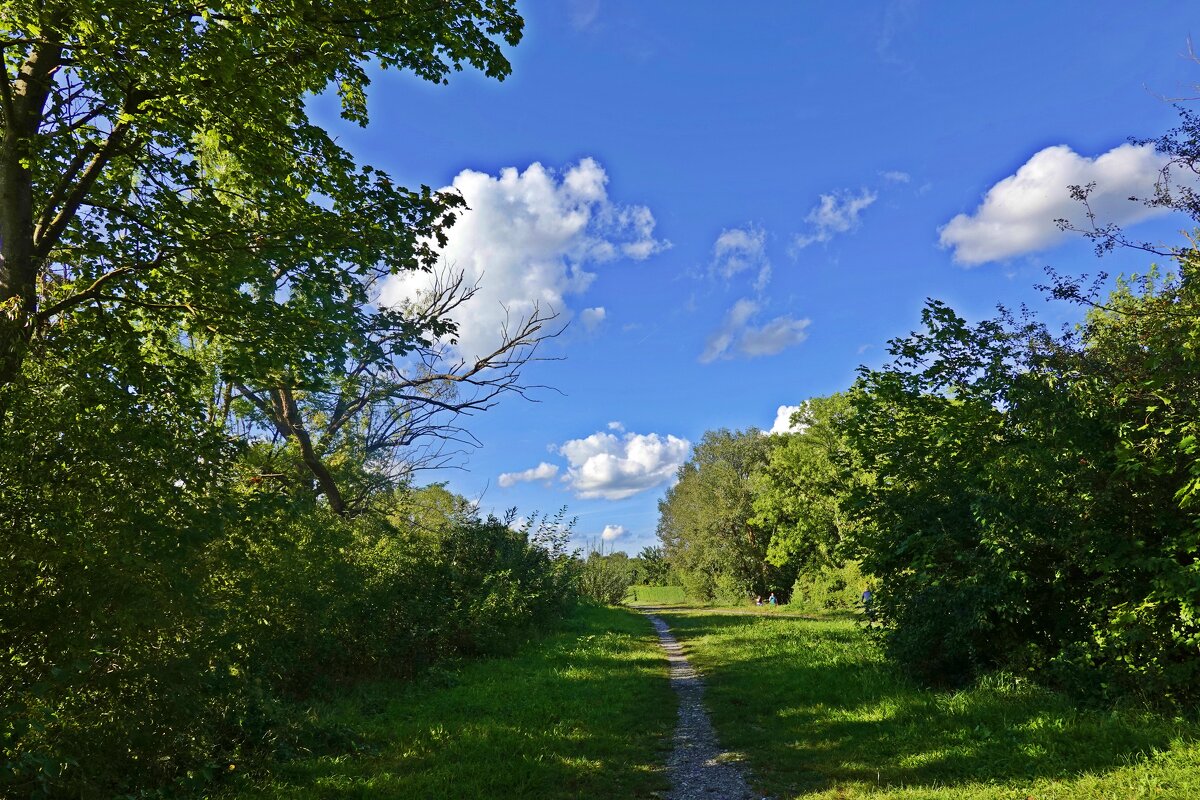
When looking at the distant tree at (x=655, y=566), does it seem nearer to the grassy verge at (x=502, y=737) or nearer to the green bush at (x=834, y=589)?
the green bush at (x=834, y=589)

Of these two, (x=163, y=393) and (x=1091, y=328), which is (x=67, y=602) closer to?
(x=163, y=393)

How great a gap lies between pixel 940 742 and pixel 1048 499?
4374 millimetres

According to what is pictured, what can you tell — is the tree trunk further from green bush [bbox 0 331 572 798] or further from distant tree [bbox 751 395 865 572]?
distant tree [bbox 751 395 865 572]

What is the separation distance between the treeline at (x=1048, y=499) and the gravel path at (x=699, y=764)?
13.3 ft

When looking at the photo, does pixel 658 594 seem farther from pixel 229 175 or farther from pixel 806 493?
pixel 229 175

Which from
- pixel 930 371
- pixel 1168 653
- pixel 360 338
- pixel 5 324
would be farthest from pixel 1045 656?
pixel 5 324

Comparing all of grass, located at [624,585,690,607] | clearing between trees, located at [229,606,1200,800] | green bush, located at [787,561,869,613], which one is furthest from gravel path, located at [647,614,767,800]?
grass, located at [624,585,690,607]

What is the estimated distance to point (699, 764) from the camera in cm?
818

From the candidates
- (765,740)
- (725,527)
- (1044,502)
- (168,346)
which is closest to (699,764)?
(765,740)

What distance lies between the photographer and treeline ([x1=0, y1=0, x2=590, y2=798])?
5344 millimetres

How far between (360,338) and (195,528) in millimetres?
3336

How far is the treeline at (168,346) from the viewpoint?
17.5 ft

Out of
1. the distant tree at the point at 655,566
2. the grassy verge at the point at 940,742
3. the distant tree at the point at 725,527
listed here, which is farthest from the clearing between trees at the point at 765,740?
the distant tree at the point at 655,566

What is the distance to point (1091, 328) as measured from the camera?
383 inches
